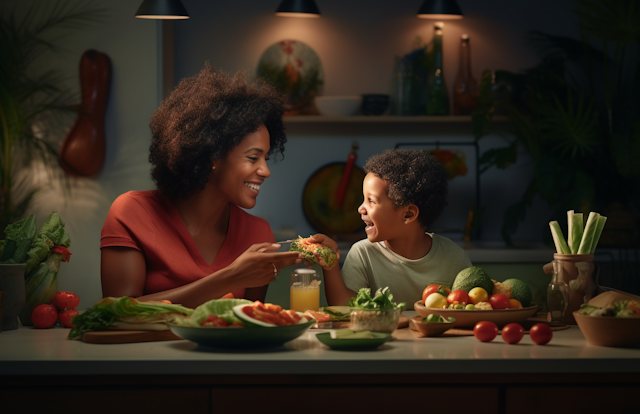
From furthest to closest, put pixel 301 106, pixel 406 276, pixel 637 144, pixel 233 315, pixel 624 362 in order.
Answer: pixel 301 106, pixel 637 144, pixel 406 276, pixel 233 315, pixel 624 362

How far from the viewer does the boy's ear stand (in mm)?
1980

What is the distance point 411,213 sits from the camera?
1992 mm

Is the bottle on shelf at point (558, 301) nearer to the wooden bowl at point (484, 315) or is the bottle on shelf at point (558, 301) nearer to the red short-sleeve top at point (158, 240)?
the wooden bowl at point (484, 315)

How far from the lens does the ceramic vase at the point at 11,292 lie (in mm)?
1484

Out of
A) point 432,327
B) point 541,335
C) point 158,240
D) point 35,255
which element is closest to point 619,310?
point 541,335

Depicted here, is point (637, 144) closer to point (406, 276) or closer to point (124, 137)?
point (406, 276)

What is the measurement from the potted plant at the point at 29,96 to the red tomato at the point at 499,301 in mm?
2514

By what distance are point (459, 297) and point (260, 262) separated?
526 millimetres

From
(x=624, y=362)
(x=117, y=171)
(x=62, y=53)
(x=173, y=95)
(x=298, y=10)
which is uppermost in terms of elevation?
(x=298, y=10)

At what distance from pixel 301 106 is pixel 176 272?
6.76 ft

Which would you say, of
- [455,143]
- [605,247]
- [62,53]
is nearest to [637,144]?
[605,247]

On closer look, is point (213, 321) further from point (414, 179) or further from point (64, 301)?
point (414, 179)

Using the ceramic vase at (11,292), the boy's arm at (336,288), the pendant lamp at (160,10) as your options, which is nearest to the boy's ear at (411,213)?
the boy's arm at (336,288)

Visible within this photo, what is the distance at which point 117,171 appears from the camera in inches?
131
